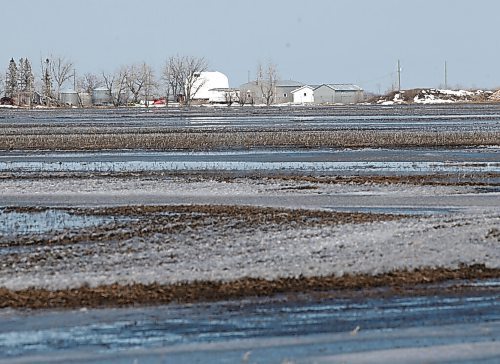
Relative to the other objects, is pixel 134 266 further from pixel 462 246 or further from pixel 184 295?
pixel 462 246

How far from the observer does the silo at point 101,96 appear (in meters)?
169

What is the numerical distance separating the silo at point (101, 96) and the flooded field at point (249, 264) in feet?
475

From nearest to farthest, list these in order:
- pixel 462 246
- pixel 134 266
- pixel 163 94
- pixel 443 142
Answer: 1. pixel 134 266
2. pixel 462 246
3. pixel 443 142
4. pixel 163 94

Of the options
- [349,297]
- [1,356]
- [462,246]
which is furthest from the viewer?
[462,246]

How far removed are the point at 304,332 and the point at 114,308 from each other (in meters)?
2.29

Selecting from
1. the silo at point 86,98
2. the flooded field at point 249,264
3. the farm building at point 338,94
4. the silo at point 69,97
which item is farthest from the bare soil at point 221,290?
the silo at point 86,98

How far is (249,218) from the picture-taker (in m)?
16.5

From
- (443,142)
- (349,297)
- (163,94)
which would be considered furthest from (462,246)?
(163,94)

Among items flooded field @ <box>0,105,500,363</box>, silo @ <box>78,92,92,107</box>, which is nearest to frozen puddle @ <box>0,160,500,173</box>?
flooded field @ <box>0,105,500,363</box>

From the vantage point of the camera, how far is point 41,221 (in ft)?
53.8

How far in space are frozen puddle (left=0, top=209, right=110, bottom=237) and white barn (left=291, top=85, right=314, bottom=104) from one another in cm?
15849

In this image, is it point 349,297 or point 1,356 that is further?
point 349,297

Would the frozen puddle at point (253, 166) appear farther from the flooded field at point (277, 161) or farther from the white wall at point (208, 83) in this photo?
the white wall at point (208, 83)

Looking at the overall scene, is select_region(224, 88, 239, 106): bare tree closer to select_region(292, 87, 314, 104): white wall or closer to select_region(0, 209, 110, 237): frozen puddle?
select_region(292, 87, 314, 104): white wall
